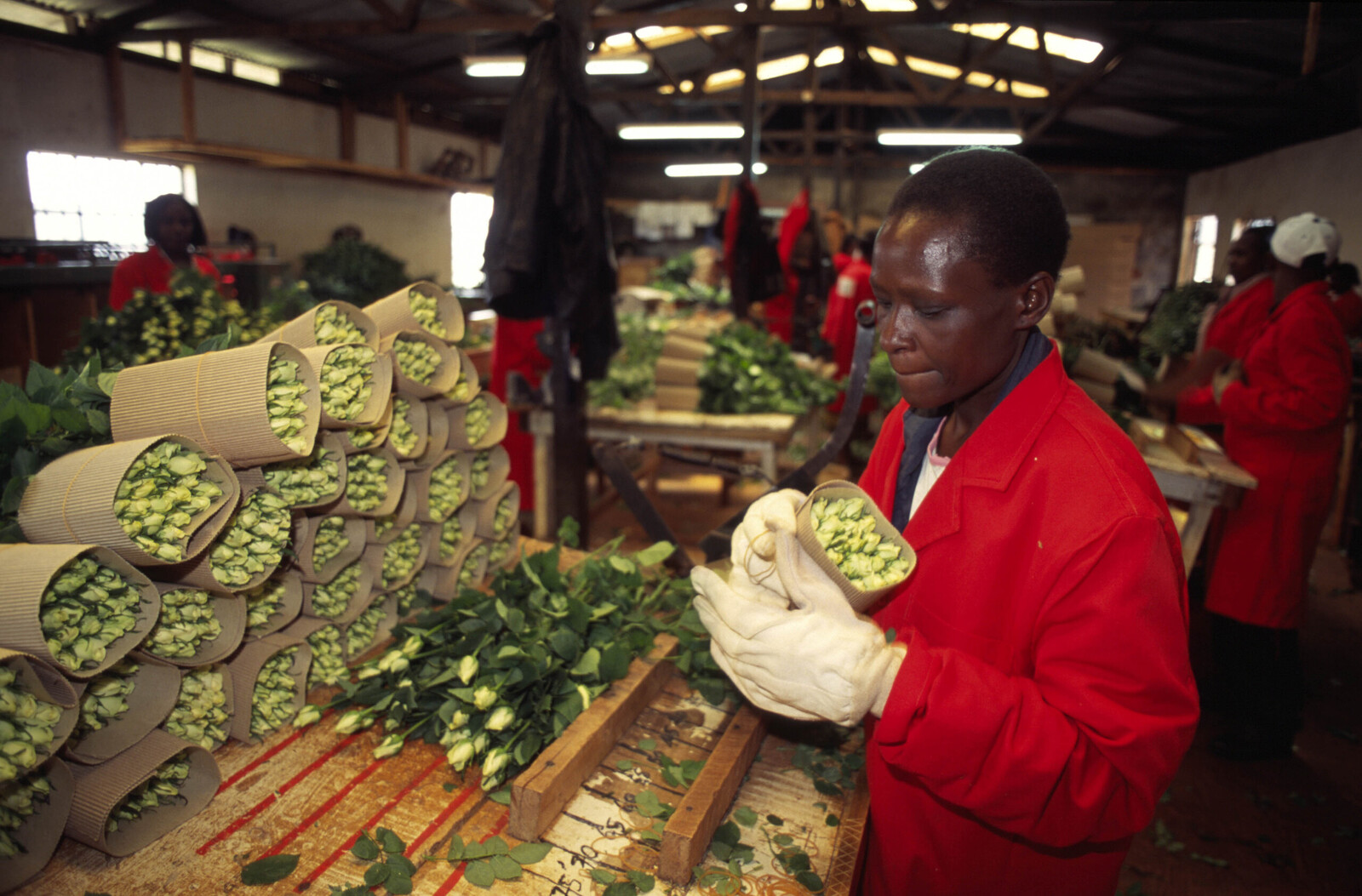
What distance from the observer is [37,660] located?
115 cm

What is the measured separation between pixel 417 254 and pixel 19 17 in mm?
7547

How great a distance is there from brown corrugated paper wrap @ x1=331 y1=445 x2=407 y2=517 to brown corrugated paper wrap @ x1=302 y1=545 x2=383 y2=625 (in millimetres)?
121

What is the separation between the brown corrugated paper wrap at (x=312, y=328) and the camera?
189cm

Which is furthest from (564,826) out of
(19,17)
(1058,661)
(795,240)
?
(19,17)

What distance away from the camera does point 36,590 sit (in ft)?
3.84

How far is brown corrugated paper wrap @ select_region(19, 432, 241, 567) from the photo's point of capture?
133 centimetres

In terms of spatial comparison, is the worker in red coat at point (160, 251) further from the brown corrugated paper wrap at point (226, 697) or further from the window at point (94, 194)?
the window at point (94, 194)

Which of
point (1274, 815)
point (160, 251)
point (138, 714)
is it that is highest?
point (160, 251)

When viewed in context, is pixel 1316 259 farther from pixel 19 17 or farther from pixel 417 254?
pixel 417 254

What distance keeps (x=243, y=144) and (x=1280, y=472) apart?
11.2m

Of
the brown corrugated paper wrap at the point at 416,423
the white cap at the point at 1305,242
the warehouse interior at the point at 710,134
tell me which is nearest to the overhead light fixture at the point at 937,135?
the warehouse interior at the point at 710,134

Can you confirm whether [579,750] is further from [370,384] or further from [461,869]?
[370,384]

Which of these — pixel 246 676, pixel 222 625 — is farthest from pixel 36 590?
pixel 246 676

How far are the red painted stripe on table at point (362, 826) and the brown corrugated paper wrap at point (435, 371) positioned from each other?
93cm
